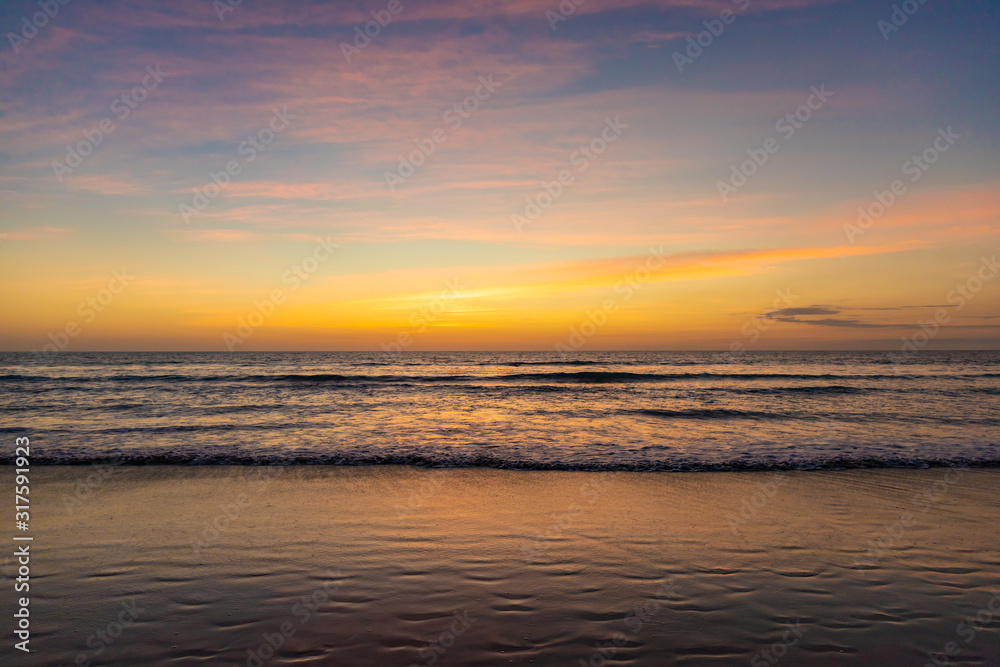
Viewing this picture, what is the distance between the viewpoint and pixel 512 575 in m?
6.00

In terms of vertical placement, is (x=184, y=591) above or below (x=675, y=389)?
below

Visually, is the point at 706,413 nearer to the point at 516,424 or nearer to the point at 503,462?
the point at 516,424

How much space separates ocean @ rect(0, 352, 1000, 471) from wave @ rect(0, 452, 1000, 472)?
5 centimetres

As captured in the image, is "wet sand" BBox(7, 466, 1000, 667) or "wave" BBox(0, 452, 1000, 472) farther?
"wave" BBox(0, 452, 1000, 472)

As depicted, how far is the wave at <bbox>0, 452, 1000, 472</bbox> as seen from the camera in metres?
12.3

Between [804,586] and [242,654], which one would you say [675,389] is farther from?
[242,654]

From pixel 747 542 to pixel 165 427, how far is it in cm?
1867

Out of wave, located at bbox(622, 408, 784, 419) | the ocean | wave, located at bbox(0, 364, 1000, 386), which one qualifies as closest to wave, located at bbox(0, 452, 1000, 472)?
the ocean

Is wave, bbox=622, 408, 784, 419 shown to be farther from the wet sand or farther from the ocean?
the wet sand

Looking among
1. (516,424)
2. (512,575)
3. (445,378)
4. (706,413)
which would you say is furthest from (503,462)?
(445,378)

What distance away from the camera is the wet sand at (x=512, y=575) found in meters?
4.48

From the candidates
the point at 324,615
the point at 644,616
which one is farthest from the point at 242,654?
the point at 644,616

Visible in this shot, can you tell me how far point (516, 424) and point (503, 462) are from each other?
6815 mm

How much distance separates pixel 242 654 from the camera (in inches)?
171
